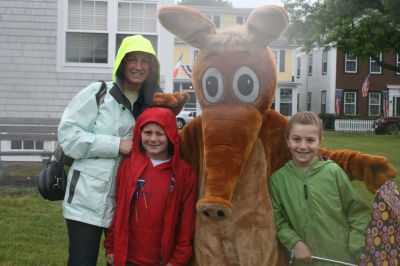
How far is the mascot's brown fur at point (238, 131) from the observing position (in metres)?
2.63

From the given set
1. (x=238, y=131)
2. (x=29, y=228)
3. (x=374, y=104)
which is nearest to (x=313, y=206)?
(x=238, y=131)

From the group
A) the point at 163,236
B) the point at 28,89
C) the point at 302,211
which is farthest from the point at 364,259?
the point at 28,89

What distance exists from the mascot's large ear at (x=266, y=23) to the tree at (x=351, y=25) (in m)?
19.3

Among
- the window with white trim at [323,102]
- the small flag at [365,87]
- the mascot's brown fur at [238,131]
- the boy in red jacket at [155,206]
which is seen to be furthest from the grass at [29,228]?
the window with white trim at [323,102]

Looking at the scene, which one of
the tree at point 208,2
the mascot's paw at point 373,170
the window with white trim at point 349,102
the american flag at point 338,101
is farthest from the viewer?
the tree at point 208,2

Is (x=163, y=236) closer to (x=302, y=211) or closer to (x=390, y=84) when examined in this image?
(x=302, y=211)

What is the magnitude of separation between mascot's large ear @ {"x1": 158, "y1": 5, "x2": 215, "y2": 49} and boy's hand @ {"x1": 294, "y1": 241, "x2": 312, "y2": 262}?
1161 millimetres

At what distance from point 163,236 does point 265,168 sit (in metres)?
0.67

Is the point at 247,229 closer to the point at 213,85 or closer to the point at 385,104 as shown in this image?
the point at 213,85

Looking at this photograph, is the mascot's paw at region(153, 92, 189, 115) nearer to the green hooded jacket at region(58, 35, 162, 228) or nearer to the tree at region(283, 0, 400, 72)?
the green hooded jacket at region(58, 35, 162, 228)

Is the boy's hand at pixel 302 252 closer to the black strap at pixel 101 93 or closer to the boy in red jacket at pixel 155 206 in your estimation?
the boy in red jacket at pixel 155 206

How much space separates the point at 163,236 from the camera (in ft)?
9.48

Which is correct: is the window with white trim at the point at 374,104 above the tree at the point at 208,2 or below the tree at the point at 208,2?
below

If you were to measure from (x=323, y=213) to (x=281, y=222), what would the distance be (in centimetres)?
23
